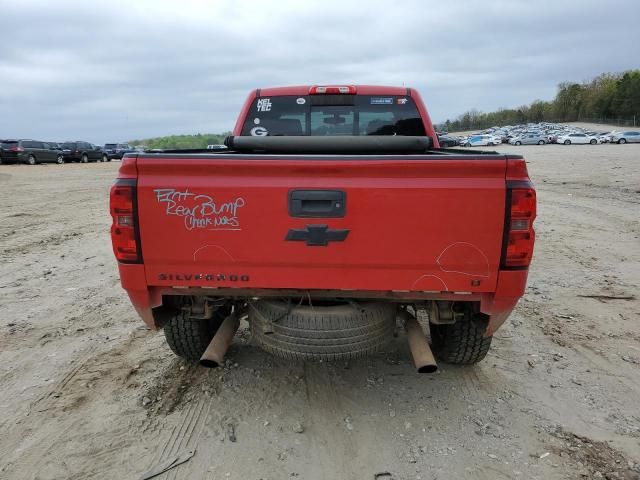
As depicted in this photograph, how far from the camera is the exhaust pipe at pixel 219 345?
3.13m

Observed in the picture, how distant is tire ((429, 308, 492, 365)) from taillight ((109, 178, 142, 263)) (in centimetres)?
218

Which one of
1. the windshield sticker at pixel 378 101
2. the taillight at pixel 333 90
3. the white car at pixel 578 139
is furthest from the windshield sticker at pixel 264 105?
the white car at pixel 578 139

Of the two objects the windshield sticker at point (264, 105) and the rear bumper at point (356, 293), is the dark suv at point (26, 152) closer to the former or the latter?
the windshield sticker at point (264, 105)

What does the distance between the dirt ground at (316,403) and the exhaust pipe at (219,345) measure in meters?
0.42

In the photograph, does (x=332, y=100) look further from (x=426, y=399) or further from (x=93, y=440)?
(x=93, y=440)

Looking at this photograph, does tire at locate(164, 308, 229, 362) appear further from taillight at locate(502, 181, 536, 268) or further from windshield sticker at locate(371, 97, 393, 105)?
windshield sticker at locate(371, 97, 393, 105)

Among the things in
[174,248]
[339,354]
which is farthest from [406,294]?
[174,248]

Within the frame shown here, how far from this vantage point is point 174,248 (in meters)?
2.83

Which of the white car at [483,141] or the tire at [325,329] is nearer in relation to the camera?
the tire at [325,329]

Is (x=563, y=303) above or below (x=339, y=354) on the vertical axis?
below

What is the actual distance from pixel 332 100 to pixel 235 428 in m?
3.45

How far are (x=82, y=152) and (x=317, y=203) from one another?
132 ft

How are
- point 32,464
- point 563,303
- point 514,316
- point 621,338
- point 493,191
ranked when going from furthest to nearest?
1. point 563,303
2. point 514,316
3. point 621,338
4. point 32,464
5. point 493,191

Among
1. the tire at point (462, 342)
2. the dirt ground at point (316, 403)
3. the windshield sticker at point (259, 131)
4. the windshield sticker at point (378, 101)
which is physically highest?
the windshield sticker at point (378, 101)
